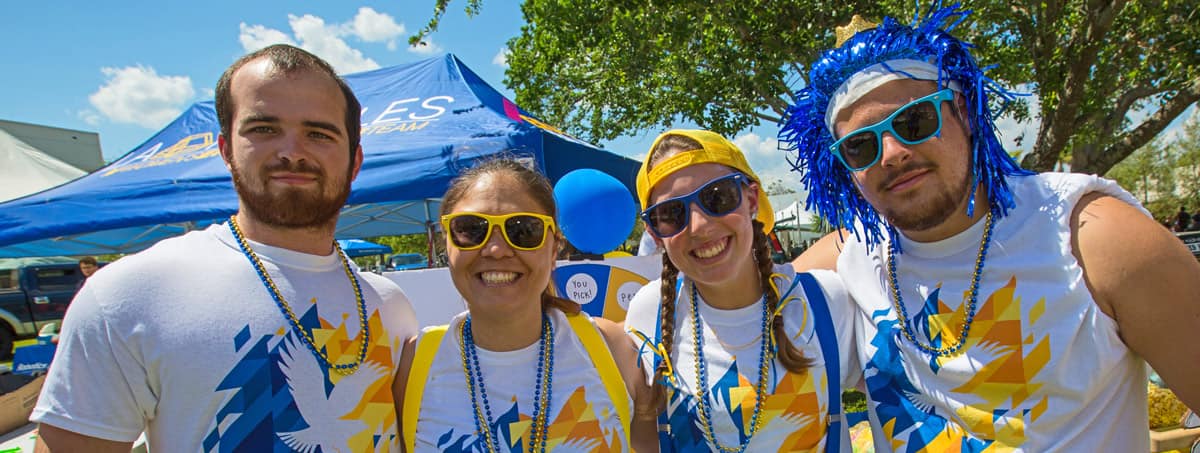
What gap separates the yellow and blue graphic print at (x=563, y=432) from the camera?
67.7 inches

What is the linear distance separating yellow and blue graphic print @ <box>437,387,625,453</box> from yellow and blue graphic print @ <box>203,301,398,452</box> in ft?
0.76

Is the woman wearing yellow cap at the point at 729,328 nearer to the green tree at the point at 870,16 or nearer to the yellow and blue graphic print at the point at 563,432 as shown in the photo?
the yellow and blue graphic print at the point at 563,432

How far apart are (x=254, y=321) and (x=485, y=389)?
0.66 m

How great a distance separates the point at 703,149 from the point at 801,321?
0.63 meters

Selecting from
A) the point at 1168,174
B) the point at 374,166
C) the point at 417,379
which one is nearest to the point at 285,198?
the point at 417,379

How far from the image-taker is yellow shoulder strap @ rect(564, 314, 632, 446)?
72.0 inches

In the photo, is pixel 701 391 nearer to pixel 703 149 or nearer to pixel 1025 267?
pixel 703 149

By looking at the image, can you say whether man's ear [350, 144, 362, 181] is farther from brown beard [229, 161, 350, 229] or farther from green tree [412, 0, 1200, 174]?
green tree [412, 0, 1200, 174]

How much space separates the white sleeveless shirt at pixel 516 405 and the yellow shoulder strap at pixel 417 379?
0.6 inches

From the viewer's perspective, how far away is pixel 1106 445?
5.10 ft

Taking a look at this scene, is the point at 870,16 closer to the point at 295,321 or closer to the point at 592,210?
the point at 592,210

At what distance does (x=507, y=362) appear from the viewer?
1.81 meters

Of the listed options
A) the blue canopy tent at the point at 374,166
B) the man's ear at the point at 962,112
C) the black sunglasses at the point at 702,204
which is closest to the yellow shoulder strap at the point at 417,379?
the black sunglasses at the point at 702,204

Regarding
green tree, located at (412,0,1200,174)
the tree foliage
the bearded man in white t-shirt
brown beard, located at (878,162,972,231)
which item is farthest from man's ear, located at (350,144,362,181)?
the tree foliage
